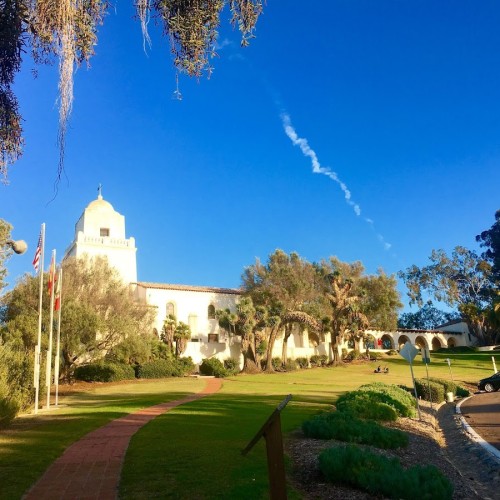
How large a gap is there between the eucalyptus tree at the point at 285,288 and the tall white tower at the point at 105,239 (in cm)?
1317

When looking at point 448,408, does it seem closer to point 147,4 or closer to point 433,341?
point 147,4

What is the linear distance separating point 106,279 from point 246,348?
1459cm

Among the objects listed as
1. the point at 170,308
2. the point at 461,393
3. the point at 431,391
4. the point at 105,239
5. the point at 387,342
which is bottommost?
the point at 461,393

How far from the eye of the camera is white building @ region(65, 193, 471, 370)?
156 ft

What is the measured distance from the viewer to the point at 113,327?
111ft

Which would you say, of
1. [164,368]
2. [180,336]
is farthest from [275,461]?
[180,336]

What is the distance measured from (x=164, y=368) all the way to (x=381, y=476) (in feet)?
112

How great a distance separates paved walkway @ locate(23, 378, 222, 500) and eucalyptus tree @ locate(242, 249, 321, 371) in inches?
1433

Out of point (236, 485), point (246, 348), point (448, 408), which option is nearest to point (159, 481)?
point (236, 485)

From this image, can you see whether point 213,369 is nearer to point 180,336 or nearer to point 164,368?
point 180,336

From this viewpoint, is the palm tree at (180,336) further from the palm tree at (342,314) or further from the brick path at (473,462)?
the brick path at (473,462)

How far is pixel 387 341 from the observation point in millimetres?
80875

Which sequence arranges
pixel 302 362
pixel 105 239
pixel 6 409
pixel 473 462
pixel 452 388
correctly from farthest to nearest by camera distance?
pixel 302 362, pixel 105 239, pixel 452 388, pixel 6 409, pixel 473 462

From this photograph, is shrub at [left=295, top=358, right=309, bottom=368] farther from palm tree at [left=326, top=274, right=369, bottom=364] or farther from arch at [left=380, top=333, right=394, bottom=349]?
arch at [left=380, top=333, right=394, bottom=349]
